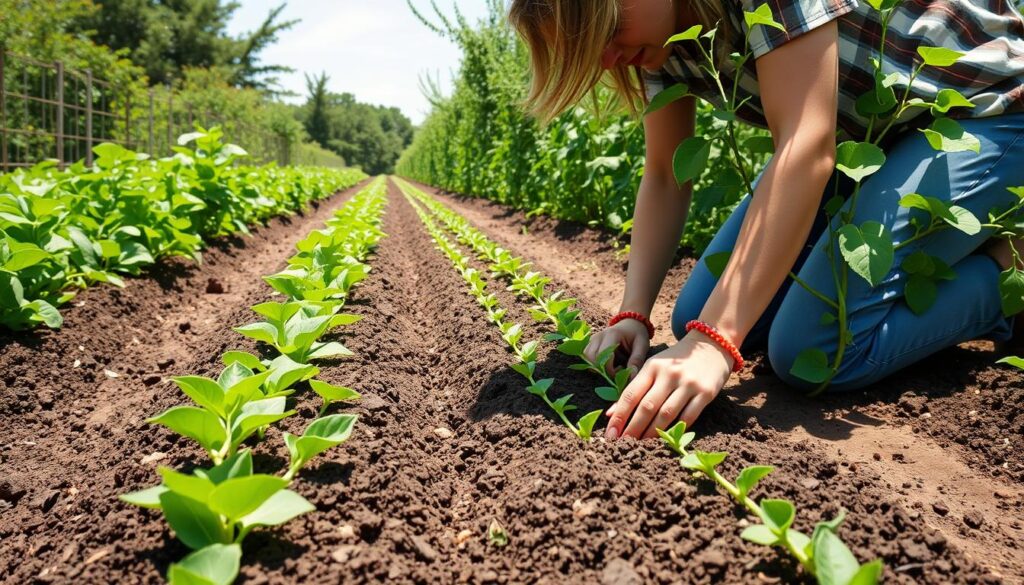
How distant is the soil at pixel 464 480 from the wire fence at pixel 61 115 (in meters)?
6.99

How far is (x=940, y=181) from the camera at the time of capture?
195cm

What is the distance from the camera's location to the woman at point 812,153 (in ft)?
5.43

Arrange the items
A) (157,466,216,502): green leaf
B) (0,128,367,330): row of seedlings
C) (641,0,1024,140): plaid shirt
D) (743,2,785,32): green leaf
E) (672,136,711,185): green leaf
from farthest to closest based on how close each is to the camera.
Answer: (0,128,367,330): row of seedlings, (641,0,1024,140): plaid shirt, (672,136,711,185): green leaf, (743,2,785,32): green leaf, (157,466,216,502): green leaf

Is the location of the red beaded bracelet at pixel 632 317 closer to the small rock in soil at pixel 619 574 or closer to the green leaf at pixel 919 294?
the green leaf at pixel 919 294

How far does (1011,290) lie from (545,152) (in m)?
5.99

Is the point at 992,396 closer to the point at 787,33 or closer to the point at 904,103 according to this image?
the point at 904,103

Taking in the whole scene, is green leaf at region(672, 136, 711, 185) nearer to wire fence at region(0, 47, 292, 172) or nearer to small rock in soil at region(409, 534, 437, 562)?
small rock in soil at region(409, 534, 437, 562)

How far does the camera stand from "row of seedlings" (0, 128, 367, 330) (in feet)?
8.62

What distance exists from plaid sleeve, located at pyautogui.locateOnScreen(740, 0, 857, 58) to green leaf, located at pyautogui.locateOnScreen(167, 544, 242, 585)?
63.0 inches

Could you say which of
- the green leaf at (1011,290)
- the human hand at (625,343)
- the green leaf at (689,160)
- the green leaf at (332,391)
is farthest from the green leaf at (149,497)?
the green leaf at (1011,290)

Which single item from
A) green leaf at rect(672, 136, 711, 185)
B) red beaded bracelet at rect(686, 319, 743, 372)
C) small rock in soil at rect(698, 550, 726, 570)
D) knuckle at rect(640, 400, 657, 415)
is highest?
green leaf at rect(672, 136, 711, 185)

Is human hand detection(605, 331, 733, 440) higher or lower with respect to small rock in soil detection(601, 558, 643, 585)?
higher

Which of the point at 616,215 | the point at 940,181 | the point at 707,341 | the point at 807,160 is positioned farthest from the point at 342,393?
the point at 616,215

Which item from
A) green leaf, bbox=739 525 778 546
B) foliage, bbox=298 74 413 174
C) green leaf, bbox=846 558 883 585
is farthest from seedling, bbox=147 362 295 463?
foliage, bbox=298 74 413 174
